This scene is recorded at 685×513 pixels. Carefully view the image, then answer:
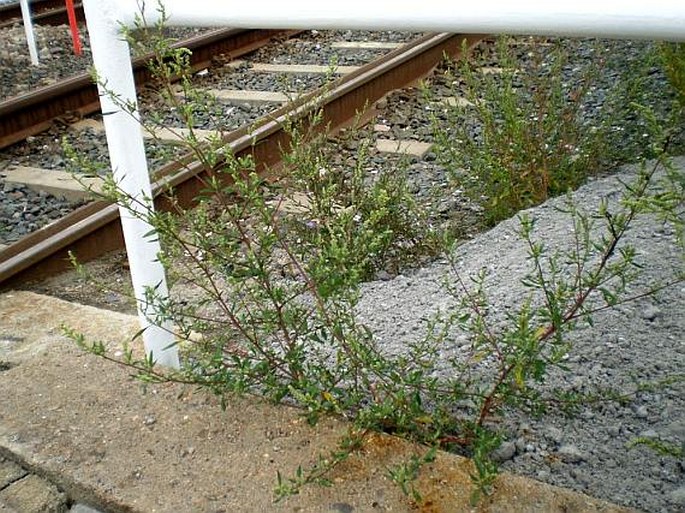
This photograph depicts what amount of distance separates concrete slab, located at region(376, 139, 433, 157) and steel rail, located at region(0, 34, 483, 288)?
42 cm

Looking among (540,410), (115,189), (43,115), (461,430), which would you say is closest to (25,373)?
(115,189)

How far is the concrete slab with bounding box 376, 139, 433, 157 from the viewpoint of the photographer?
19.1 ft

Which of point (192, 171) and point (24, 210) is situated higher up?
point (192, 171)

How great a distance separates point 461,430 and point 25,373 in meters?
1.39

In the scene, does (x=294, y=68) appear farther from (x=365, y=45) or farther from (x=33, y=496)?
(x=33, y=496)

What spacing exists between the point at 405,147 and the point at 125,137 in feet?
12.3

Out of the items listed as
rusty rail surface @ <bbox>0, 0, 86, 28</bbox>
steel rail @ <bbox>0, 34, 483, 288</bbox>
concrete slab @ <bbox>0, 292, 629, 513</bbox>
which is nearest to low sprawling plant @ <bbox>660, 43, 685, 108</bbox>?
steel rail @ <bbox>0, 34, 483, 288</bbox>

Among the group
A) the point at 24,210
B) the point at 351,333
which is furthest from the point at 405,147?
the point at 351,333

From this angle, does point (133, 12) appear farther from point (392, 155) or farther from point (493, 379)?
point (392, 155)

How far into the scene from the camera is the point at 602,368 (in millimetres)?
2473

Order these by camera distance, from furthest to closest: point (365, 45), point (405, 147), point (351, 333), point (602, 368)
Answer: point (365, 45) < point (405, 147) < point (602, 368) < point (351, 333)

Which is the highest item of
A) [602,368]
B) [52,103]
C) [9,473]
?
[602,368]

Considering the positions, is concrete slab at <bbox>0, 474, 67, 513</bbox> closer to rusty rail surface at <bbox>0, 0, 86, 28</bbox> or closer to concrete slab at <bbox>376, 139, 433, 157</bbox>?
concrete slab at <bbox>376, 139, 433, 157</bbox>

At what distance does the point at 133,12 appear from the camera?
7.45ft
